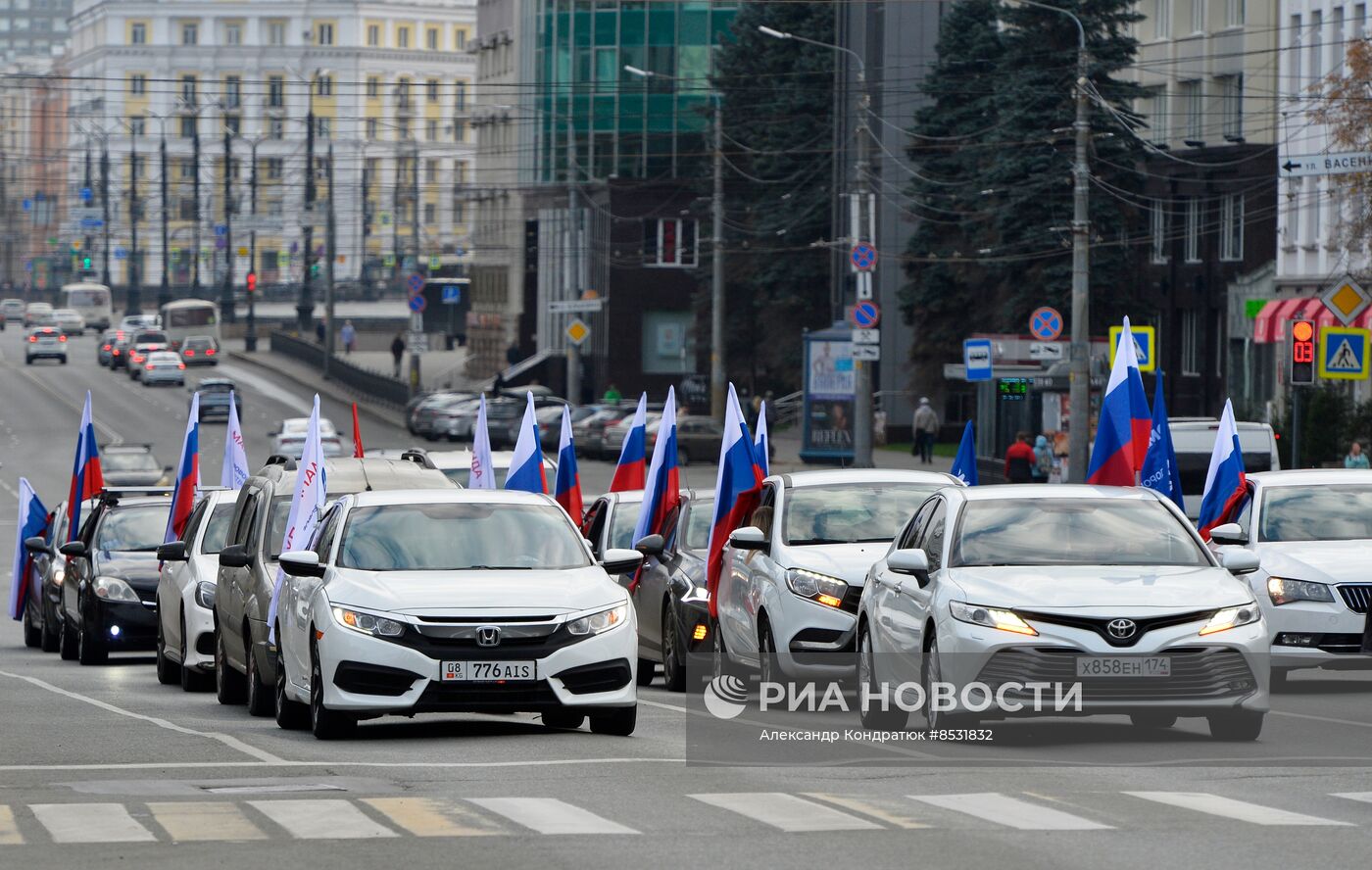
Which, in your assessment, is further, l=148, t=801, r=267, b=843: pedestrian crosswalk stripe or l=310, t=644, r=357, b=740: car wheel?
l=310, t=644, r=357, b=740: car wheel

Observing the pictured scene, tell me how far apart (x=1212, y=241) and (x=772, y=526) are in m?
49.4

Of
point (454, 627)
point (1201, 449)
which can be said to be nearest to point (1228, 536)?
point (454, 627)

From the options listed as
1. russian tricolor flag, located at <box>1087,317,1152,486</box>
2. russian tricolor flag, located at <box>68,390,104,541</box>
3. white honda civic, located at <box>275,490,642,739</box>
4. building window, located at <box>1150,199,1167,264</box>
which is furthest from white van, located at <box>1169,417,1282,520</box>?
building window, located at <box>1150,199,1167,264</box>

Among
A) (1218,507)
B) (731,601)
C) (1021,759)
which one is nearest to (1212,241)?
(1218,507)

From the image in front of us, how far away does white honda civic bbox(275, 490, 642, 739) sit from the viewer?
1390cm

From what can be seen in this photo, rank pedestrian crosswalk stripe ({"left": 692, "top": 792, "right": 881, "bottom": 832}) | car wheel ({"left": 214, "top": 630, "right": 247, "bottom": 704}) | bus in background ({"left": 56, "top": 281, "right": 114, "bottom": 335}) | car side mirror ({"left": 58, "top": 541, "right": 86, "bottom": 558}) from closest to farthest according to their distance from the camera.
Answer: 1. pedestrian crosswalk stripe ({"left": 692, "top": 792, "right": 881, "bottom": 832})
2. car wheel ({"left": 214, "top": 630, "right": 247, "bottom": 704})
3. car side mirror ({"left": 58, "top": 541, "right": 86, "bottom": 558})
4. bus in background ({"left": 56, "top": 281, "right": 114, "bottom": 335})

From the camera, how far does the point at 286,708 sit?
15.4 metres

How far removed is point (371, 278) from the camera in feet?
542

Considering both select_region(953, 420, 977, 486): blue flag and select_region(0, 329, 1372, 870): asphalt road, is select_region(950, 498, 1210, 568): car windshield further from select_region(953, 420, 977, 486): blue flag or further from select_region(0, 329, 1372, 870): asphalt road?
select_region(953, 420, 977, 486): blue flag

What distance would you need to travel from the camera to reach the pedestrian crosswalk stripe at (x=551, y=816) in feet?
33.5

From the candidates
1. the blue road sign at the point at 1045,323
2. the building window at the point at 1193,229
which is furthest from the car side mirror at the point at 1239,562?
the building window at the point at 1193,229

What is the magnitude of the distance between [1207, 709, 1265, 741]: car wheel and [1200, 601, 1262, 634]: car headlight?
1.75 feet

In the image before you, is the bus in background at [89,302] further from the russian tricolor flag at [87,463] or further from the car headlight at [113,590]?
the car headlight at [113,590]

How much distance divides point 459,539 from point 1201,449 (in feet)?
63.3
